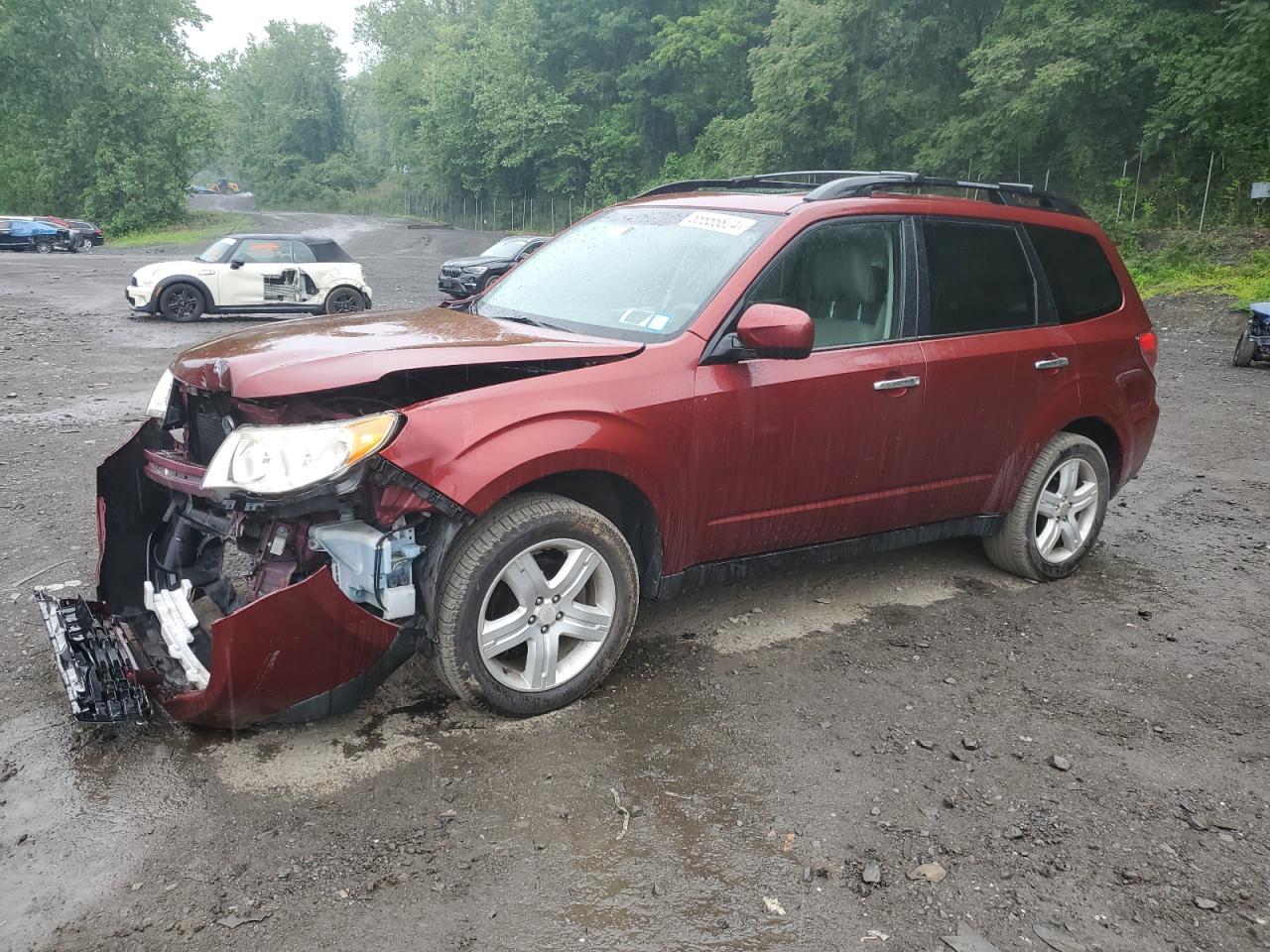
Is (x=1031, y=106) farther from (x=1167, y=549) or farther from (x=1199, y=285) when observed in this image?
(x=1167, y=549)

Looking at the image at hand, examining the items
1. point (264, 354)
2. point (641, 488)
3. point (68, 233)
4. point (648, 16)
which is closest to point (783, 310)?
point (641, 488)

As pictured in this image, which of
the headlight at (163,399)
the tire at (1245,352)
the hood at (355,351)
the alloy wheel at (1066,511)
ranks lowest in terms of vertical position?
the tire at (1245,352)

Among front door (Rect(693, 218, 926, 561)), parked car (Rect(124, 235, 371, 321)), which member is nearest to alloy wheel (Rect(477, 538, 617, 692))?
front door (Rect(693, 218, 926, 561))

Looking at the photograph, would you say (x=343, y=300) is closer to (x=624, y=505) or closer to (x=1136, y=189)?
A: (x=624, y=505)

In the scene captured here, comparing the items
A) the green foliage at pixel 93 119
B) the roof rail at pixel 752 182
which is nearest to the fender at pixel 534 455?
the roof rail at pixel 752 182

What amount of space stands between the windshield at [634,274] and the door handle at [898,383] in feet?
2.59

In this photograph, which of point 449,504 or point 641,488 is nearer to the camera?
point 449,504

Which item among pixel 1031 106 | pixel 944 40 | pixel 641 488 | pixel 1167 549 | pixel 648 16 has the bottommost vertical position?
pixel 1167 549

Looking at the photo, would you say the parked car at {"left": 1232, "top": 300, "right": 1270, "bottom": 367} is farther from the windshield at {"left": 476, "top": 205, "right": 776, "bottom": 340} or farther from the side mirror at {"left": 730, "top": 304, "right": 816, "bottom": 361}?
the side mirror at {"left": 730, "top": 304, "right": 816, "bottom": 361}

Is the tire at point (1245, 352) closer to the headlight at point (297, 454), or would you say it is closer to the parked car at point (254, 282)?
the parked car at point (254, 282)

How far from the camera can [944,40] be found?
31438 millimetres

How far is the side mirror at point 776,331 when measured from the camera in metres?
3.61

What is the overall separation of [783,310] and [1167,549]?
342cm


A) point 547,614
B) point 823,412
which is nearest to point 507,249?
point 823,412
